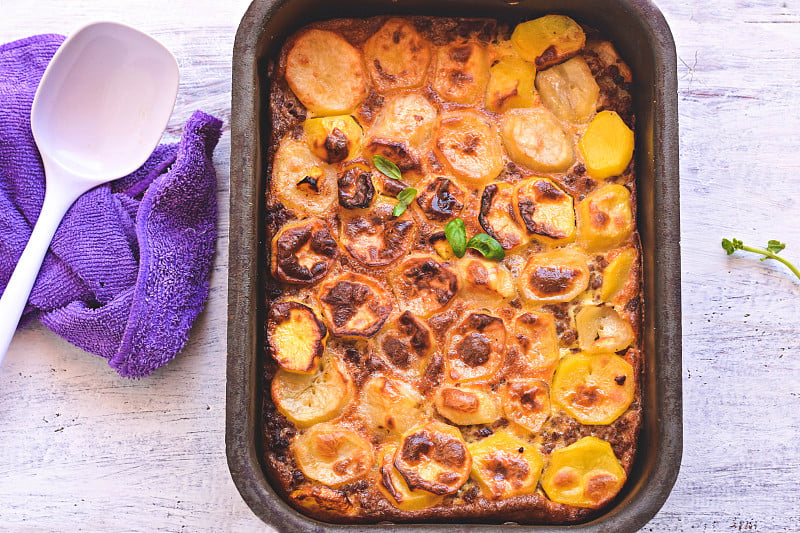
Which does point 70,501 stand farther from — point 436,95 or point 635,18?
point 635,18

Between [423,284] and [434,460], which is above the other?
[423,284]

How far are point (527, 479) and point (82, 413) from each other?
1.27 meters

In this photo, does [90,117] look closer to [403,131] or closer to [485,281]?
[403,131]

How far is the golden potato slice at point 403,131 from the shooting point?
1.83 m

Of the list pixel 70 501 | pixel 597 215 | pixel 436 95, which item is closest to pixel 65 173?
pixel 70 501

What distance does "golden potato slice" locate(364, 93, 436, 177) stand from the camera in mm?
1833

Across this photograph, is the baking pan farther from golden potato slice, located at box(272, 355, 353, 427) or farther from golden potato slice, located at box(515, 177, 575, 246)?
golden potato slice, located at box(515, 177, 575, 246)

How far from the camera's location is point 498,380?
1.83 metres

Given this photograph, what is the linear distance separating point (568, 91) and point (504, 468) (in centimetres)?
96

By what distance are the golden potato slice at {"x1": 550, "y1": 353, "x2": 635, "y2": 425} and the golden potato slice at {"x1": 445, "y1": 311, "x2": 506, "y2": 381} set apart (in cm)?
16

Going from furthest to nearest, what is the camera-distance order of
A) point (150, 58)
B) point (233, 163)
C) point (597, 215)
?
point (150, 58) → point (597, 215) → point (233, 163)

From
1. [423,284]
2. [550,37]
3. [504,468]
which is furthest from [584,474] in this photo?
[550,37]

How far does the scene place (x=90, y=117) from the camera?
2.06 meters

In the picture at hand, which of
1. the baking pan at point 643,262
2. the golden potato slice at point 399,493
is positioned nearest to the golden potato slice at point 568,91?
the baking pan at point 643,262
